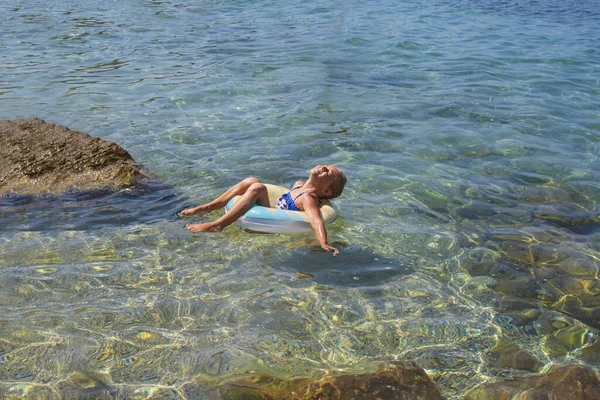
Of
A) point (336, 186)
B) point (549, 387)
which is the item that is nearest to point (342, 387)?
point (549, 387)

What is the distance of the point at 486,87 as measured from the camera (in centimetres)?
1104

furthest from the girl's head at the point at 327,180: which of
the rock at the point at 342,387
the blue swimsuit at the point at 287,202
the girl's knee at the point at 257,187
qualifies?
the rock at the point at 342,387

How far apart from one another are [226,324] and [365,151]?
14.2ft

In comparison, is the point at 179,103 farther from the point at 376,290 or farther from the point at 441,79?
the point at 376,290

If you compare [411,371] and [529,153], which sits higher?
[411,371]

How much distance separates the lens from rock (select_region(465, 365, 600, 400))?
350 cm

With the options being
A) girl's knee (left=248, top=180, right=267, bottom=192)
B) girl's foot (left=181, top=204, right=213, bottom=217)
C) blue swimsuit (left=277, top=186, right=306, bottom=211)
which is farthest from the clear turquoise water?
girl's knee (left=248, top=180, right=267, bottom=192)

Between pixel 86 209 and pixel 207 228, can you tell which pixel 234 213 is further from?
pixel 86 209

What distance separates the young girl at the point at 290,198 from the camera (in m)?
5.66

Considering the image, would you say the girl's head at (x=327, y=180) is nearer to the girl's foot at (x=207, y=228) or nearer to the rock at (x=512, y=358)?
the girl's foot at (x=207, y=228)

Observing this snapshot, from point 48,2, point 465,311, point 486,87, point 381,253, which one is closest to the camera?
point 465,311

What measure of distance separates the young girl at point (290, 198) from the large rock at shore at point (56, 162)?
1.20 metres

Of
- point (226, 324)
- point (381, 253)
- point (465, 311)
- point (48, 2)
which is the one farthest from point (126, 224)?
point (48, 2)

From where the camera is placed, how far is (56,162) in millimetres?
6613
